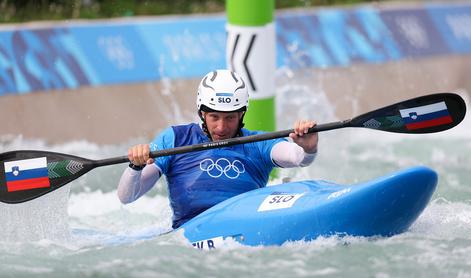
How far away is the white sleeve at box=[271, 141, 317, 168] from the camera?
6.27m

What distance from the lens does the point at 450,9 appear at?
13.8 m

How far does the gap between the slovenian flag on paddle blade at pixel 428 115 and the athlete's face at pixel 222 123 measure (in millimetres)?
1004

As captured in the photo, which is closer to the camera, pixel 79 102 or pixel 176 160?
pixel 176 160

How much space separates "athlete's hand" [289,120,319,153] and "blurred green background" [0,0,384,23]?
6.01 m

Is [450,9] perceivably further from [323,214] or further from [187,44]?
[323,214]

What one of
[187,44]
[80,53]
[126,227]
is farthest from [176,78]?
[126,227]

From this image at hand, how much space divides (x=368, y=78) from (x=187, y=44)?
252cm

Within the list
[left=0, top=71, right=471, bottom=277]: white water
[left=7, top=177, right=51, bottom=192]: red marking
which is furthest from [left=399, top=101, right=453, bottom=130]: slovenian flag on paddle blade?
[left=7, top=177, right=51, bottom=192]: red marking

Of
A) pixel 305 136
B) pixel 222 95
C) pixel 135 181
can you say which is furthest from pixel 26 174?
pixel 305 136

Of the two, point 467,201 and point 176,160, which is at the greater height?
point 176,160

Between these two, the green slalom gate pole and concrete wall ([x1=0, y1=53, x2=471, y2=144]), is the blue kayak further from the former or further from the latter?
concrete wall ([x1=0, y1=53, x2=471, y2=144])

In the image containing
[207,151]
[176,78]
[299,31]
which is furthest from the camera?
[299,31]

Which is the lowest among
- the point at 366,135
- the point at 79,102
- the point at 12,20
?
the point at 366,135

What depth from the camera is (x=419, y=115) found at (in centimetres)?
643
